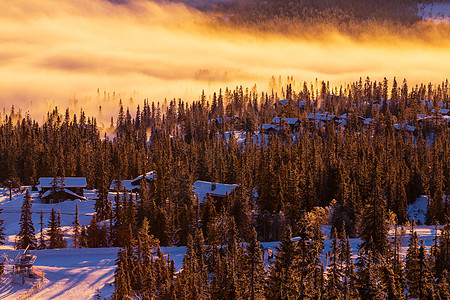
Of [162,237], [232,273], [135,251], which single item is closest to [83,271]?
[135,251]

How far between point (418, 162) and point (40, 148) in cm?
10425

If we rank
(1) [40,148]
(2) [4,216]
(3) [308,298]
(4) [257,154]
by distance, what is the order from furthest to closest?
(1) [40,148] → (4) [257,154] → (2) [4,216] → (3) [308,298]

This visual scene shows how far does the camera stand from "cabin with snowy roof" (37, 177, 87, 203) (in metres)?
114

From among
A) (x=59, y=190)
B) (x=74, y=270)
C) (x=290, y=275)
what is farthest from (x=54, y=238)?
(x=290, y=275)

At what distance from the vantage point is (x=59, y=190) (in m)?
114

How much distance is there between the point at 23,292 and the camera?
57906 mm

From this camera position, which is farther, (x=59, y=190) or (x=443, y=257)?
(x=59, y=190)

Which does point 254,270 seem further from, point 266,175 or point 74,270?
point 266,175

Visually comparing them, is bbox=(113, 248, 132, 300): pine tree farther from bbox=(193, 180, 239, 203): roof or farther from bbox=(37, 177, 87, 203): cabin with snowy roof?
bbox=(37, 177, 87, 203): cabin with snowy roof

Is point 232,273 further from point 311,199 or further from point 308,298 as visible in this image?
point 311,199

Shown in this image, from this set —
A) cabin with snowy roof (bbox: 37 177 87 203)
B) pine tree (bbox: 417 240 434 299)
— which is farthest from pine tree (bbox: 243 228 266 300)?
cabin with snowy roof (bbox: 37 177 87 203)

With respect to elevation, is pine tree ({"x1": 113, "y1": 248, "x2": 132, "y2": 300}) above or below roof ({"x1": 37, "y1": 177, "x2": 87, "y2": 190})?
below

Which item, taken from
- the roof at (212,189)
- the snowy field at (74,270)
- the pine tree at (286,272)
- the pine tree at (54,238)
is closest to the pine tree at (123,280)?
the snowy field at (74,270)

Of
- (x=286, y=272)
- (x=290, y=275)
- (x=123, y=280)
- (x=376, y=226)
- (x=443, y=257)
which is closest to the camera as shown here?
(x=286, y=272)
